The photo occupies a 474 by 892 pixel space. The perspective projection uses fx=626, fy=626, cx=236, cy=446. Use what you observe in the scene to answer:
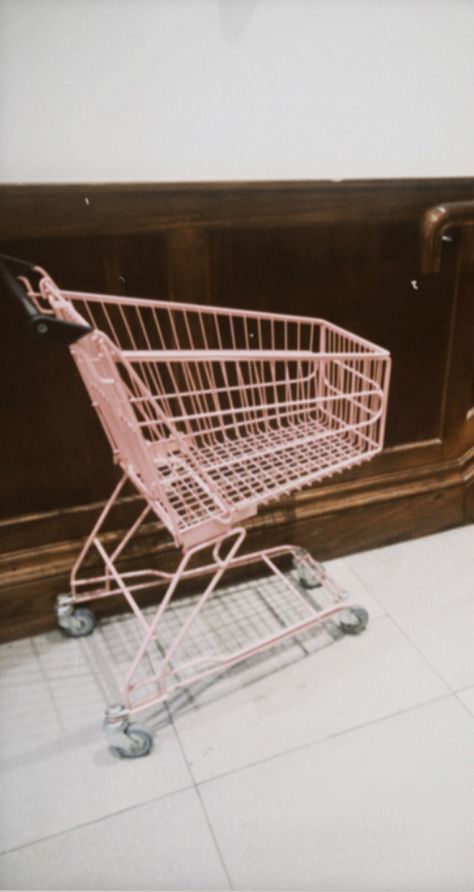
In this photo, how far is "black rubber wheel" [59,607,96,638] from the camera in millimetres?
1784

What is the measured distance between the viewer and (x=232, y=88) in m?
1.55

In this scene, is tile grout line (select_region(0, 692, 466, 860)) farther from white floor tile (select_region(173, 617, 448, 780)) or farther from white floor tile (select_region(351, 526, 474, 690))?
white floor tile (select_region(351, 526, 474, 690))

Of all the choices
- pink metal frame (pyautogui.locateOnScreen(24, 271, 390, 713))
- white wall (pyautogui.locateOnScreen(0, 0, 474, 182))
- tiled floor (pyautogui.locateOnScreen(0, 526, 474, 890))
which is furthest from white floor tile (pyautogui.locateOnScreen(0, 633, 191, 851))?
white wall (pyautogui.locateOnScreen(0, 0, 474, 182))

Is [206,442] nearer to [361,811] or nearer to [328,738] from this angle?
[328,738]

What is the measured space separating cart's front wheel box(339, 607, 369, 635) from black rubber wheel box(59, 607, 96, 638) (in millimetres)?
718

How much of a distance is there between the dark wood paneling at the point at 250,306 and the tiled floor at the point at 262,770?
1.11 feet

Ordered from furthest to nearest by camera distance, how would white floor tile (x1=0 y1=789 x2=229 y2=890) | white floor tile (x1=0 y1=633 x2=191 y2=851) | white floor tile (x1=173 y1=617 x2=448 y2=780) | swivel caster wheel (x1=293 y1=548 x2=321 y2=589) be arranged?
1. swivel caster wheel (x1=293 y1=548 x2=321 y2=589)
2. white floor tile (x1=173 y1=617 x2=448 y2=780)
3. white floor tile (x1=0 y1=633 x2=191 y2=851)
4. white floor tile (x1=0 y1=789 x2=229 y2=890)

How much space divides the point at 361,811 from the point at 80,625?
0.89 metres

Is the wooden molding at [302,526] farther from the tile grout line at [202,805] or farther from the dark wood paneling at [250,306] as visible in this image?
the tile grout line at [202,805]

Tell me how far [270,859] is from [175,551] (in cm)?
87

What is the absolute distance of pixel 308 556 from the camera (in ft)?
6.33

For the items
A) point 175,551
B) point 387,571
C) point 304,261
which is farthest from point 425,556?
point 304,261

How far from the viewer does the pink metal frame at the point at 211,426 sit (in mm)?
1364

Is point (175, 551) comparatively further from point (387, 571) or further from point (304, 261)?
Answer: point (304, 261)
